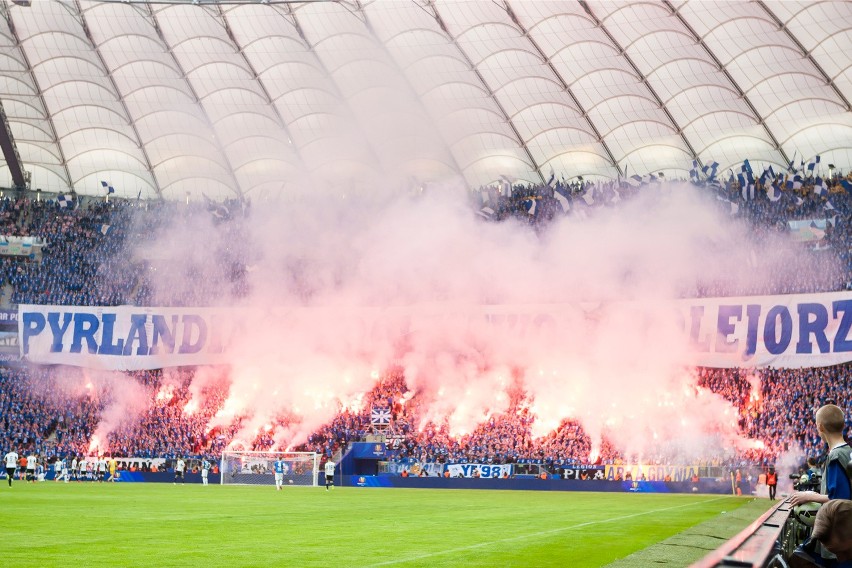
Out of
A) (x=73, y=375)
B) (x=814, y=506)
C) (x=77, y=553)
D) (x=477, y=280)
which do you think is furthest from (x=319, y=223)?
(x=814, y=506)

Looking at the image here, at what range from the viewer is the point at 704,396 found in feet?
135

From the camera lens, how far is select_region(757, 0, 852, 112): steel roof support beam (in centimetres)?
4356

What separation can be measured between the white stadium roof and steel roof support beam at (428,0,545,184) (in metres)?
0.11

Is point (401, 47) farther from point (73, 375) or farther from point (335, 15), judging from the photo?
point (73, 375)

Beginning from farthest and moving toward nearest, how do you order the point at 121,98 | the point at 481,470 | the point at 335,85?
the point at 121,98 → the point at 335,85 → the point at 481,470

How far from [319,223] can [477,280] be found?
890 cm

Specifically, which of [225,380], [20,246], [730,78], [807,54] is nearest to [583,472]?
[225,380]

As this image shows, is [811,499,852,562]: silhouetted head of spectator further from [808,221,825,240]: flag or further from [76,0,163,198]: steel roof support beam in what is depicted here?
[76,0,163,198]: steel roof support beam

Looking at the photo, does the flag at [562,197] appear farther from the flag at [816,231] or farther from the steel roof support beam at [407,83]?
the flag at [816,231]

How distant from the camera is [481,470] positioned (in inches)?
1606

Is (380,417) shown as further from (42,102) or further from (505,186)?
(42,102)

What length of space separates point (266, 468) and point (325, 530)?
26.0m

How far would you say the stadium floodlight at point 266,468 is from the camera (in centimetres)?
4191

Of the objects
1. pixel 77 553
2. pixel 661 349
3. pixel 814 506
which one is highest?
pixel 661 349
